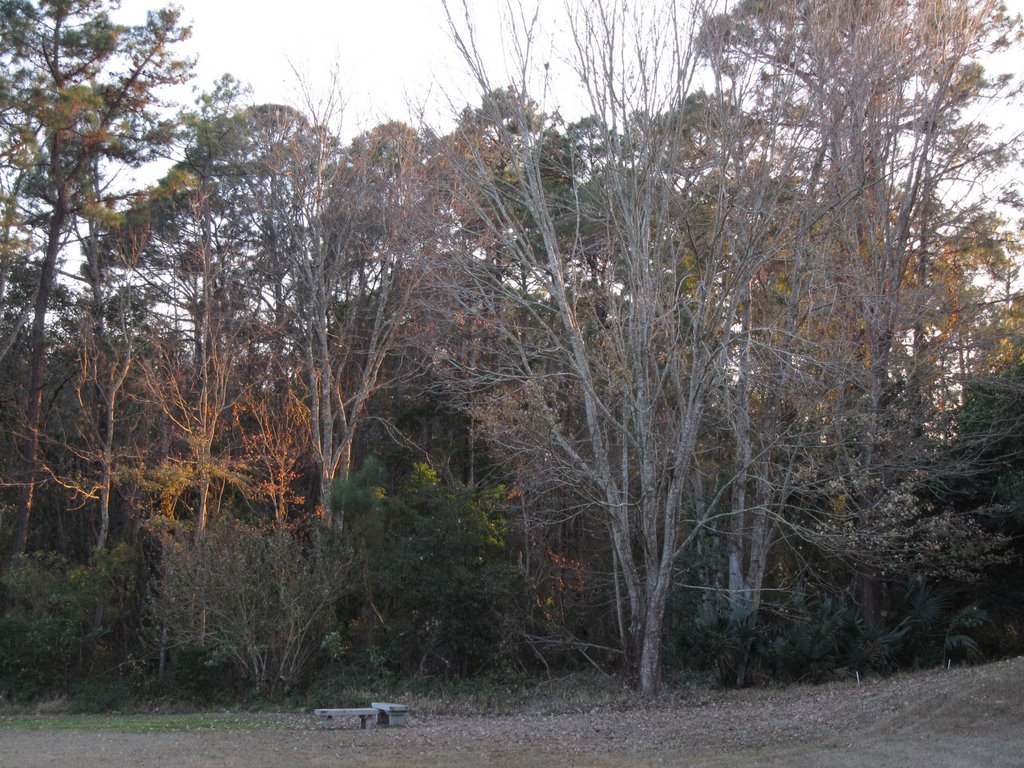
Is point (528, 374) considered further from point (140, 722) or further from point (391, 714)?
point (140, 722)

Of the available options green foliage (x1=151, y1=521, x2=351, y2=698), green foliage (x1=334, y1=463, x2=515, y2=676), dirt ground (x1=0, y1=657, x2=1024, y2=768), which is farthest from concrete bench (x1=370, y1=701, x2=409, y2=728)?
green foliage (x1=334, y1=463, x2=515, y2=676)

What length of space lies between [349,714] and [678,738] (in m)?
4.74

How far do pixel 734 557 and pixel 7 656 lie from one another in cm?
1515

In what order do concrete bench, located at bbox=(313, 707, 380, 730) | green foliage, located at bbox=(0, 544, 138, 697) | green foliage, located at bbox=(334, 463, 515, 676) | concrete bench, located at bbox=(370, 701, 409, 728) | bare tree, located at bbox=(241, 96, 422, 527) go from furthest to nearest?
bare tree, located at bbox=(241, 96, 422, 527)
green foliage, located at bbox=(0, 544, 138, 697)
green foliage, located at bbox=(334, 463, 515, 676)
concrete bench, located at bbox=(370, 701, 409, 728)
concrete bench, located at bbox=(313, 707, 380, 730)

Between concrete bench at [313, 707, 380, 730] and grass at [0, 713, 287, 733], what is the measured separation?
82 centimetres

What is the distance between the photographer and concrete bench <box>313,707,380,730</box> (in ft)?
42.6

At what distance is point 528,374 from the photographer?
Result: 15.5 meters

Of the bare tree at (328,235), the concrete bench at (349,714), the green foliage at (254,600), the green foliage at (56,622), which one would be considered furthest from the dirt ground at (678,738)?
the bare tree at (328,235)

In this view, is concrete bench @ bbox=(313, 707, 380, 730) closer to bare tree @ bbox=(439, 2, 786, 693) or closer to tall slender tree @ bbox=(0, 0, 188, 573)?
bare tree @ bbox=(439, 2, 786, 693)

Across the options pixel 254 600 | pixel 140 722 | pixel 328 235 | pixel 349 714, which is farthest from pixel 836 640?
Answer: pixel 328 235

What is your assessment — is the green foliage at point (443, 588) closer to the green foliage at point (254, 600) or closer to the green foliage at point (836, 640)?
the green foliage at point (254, 600)

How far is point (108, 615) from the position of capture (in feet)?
68.6

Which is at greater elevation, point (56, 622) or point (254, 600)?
point (254, 600)

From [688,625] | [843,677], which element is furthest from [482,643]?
[843,677]
